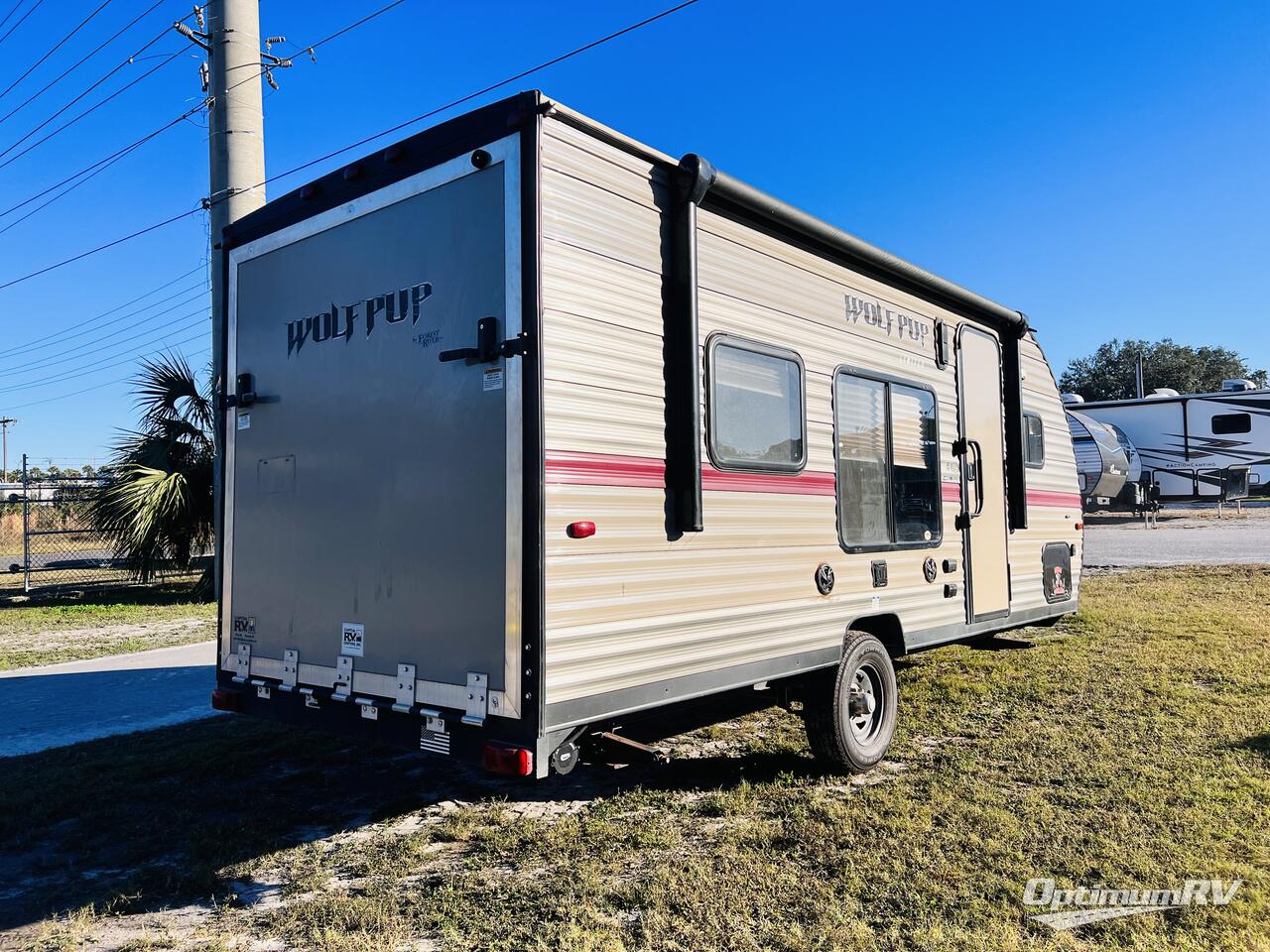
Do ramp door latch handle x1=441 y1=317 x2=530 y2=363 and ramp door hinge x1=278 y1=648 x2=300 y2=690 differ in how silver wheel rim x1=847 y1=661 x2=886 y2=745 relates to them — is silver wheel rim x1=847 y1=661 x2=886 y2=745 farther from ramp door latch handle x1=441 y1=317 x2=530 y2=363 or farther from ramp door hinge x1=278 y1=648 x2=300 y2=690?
ramp door hinge x1=278 y1=648 x2=300 y2=690

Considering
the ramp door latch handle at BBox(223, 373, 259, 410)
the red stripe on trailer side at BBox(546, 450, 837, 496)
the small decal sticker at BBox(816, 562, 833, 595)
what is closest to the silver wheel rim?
the small decal sticker at BBox(816, 562, 833, 595)

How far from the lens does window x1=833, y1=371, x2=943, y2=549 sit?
526cm

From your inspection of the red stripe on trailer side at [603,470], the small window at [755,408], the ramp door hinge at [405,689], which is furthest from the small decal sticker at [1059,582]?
the ramp door hinge at [405,689]

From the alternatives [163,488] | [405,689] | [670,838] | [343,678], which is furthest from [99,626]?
[670,838]

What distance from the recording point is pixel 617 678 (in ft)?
12.3

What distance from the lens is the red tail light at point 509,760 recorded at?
3373 mm

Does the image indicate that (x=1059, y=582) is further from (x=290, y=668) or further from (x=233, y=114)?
(x=233, y=114)

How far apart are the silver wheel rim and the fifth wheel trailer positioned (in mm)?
19

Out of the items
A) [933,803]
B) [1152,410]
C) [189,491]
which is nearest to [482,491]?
[933,803]

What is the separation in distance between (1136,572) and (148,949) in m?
14.7

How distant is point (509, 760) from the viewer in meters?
3.40

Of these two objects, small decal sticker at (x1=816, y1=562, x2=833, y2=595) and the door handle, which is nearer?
small decal sticker at (x1=816, y1=562, x2=833, y2=595)

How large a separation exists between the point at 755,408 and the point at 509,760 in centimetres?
210

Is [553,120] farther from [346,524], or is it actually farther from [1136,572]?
[1136,572]
